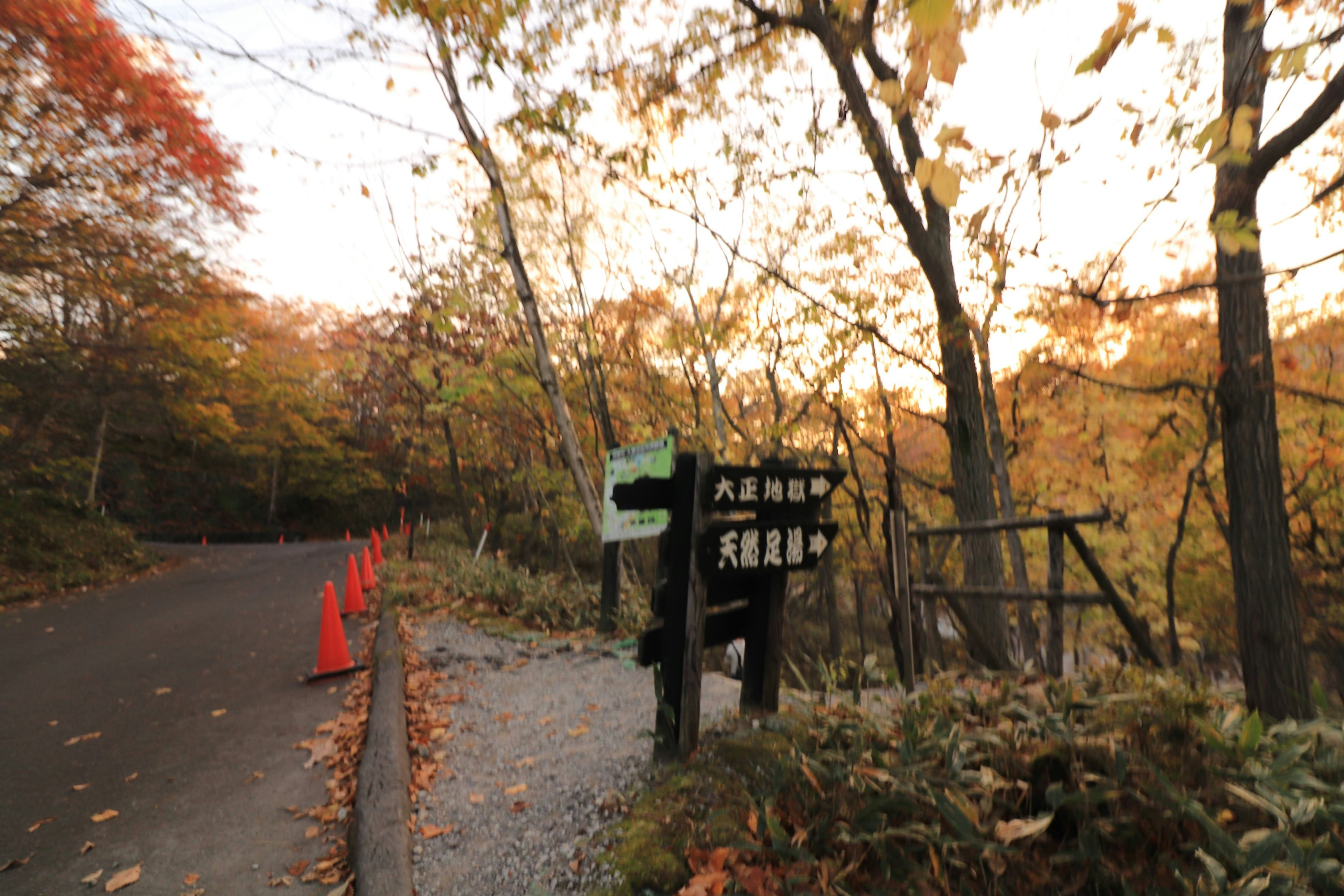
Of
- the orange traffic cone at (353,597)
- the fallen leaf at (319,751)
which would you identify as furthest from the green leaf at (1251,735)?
the orange traffic cone at (353,597)

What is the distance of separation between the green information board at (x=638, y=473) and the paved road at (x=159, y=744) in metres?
2.80

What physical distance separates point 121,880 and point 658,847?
251 cm

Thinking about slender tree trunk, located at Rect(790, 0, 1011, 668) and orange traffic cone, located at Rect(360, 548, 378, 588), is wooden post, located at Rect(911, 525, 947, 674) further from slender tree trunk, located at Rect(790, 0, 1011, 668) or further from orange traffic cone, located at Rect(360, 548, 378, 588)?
orange traffic cone, located at Rect(360, 548, 378, 588)

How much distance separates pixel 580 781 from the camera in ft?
12.8

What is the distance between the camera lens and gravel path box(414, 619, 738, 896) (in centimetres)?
310

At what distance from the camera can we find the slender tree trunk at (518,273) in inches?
282

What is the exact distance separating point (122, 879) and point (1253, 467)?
292 inches

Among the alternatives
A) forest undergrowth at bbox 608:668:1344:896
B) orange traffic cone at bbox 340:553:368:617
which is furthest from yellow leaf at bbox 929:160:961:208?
orange traffic cone at bbox 340:553:368:617

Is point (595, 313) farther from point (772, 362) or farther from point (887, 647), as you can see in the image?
point (887, 647)

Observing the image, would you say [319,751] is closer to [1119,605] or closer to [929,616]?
[1119,605]

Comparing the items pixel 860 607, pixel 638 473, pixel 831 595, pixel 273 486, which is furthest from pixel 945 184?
pixel 273 486

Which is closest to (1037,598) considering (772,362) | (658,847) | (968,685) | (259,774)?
(968,685)

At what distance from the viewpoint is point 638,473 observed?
570cm

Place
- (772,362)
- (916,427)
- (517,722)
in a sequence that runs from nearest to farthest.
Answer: (517,722), (772,362), (916,427)
